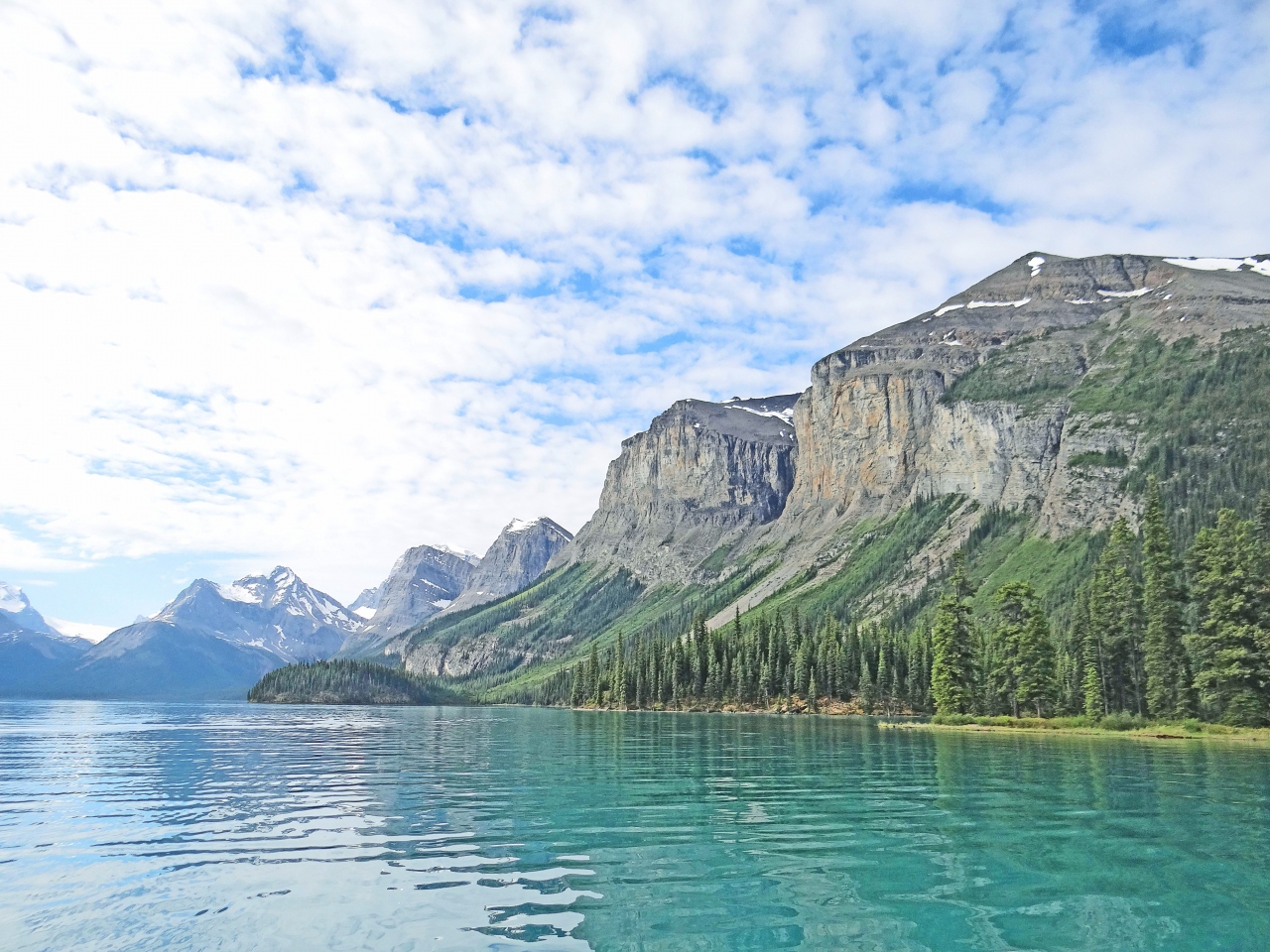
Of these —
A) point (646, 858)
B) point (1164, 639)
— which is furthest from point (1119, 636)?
point (646, 858)

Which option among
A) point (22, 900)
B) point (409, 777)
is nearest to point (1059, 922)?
point (22, 900)

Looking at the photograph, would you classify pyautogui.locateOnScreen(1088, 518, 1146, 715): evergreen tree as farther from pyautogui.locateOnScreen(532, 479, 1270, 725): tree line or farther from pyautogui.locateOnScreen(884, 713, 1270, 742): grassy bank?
pyautogui.locateOnScreen(884, 713, 1270, 742): grassy bank

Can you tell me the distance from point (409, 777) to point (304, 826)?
56.3ft

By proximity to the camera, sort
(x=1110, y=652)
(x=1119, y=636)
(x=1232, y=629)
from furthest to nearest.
A: (x=1110, y=652) < (x=1119, y=636) < (x=1232, y=629)

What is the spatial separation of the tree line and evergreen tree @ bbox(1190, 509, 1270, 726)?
0.37 feet

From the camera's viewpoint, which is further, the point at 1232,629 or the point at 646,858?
the point at 1232,629

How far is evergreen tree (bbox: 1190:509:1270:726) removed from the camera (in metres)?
73.7

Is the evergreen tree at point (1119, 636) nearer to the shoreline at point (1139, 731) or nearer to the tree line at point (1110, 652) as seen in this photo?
the tree line at point (1110, 652)

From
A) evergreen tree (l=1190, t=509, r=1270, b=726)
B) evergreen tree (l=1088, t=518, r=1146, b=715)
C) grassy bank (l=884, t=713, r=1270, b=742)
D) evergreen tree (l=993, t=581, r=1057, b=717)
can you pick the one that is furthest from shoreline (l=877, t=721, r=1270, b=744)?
evergreen tree (l=1088, t=518, r=1146, b=715)

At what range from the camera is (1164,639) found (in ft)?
282

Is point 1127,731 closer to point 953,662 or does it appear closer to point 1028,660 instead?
point 1028,660

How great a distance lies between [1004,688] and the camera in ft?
343

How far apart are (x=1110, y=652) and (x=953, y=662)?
18230mm

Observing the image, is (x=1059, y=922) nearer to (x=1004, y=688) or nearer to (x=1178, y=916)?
(x=1178, y=916)
